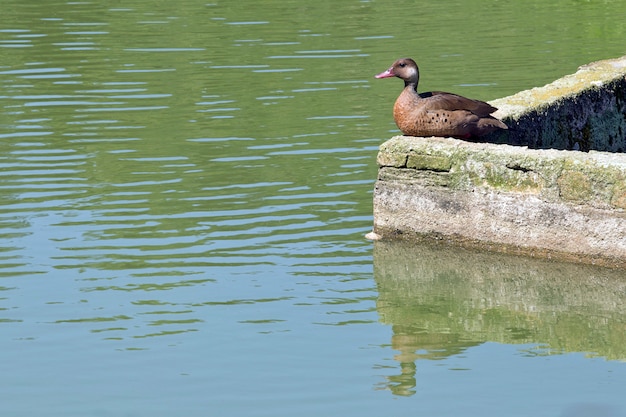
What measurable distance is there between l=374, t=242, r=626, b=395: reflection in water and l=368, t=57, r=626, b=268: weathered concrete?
16 cm

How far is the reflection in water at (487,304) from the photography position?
30.6 feet

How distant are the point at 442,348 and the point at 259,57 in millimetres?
12340

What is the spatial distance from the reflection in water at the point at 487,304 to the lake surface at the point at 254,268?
1.0 inches

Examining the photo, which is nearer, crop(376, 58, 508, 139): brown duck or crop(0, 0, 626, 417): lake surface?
crop(0, 0, 626, 417): lake surface

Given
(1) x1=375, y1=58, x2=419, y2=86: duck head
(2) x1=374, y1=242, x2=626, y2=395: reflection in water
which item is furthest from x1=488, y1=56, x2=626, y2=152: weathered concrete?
(2) x1=374, y1=242, x2=626, y2=395: reflection in water

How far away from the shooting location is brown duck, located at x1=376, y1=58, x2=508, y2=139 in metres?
11.7

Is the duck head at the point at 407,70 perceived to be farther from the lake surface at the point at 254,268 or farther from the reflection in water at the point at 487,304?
the reflection in water at the point at 487,304

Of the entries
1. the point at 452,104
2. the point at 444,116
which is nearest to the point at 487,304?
the point at 444,116

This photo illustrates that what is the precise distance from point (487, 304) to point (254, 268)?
1962mm

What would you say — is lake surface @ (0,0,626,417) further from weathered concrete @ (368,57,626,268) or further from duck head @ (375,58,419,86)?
duck head @ (375,58,419,86)

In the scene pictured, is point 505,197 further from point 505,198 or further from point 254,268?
point 254,268

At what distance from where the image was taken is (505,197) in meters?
11.2

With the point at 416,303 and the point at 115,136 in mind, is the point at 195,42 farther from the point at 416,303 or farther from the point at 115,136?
the point at 416,303

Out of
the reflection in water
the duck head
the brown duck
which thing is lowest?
the reflection in water
